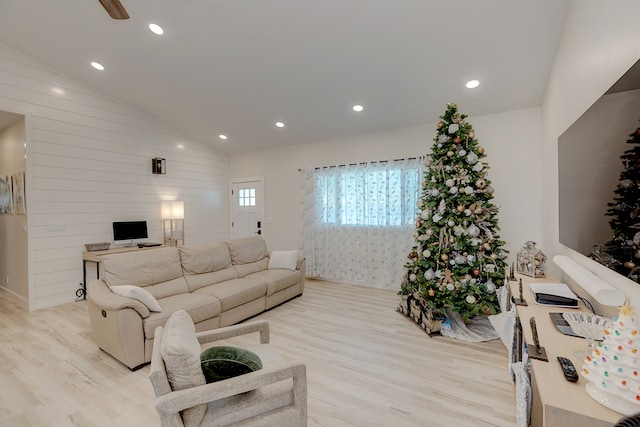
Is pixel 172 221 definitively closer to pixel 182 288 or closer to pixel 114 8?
pixel 182 288

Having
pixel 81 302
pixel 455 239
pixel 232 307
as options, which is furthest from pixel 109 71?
pixel 455 239

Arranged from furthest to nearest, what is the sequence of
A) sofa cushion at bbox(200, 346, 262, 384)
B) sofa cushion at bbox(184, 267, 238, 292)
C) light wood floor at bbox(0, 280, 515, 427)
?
sofa cushion at bbox(184, 267, 238, 292), light wood floor at bbox(0, 280, 515, 427), sofa cushion at bbox(200, 346, 262, 384)

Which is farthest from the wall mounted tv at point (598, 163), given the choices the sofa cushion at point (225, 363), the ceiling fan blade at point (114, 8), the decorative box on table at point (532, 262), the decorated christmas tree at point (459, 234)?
the ceiling fan blade at point (114, 8)

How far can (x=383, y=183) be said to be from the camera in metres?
4.90

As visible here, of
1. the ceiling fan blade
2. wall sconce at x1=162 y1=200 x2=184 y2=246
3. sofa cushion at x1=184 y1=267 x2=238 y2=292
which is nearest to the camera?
the ceiling fan blade

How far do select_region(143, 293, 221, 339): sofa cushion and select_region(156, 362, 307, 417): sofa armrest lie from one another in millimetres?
1565

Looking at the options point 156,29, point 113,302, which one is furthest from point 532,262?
point 156,29

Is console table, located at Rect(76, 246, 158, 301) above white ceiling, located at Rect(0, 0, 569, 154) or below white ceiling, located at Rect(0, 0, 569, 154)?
below

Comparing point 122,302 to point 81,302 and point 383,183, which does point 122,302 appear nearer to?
point 81,302

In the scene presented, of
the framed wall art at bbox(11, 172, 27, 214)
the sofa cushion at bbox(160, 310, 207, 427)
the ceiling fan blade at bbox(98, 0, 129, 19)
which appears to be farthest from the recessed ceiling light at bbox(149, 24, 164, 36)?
the sofa cushion at bbox(160, 310, 207, 427)

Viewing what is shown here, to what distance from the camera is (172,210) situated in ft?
18.3

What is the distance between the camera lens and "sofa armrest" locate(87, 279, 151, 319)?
2.40 metres

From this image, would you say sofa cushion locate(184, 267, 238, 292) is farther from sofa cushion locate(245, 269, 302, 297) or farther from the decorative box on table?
the decorative box on table

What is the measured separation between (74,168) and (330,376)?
4.85 m
